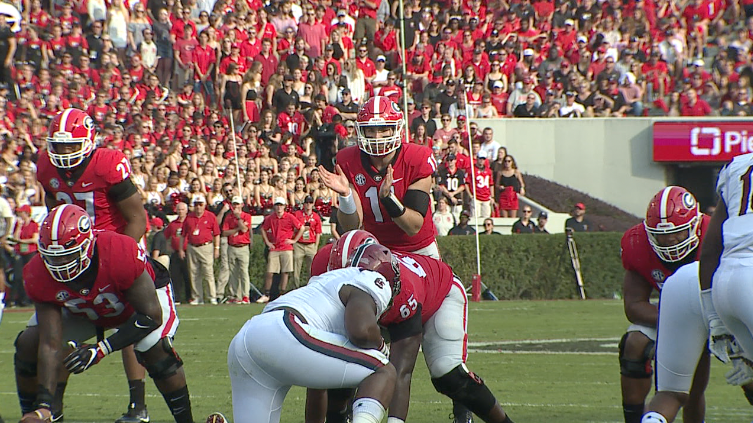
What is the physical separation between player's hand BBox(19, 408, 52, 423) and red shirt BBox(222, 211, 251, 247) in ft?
35.9

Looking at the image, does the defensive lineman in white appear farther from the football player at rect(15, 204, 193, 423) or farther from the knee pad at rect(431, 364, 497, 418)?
the football player at rect(15, 204, 193, 423)

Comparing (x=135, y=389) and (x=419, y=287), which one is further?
(x=135, y=389)

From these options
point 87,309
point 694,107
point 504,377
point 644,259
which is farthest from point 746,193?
point 694,107

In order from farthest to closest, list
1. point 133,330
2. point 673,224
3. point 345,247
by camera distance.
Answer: point 133,330, point 673,224, point 345,247

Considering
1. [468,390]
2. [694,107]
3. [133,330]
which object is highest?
[694,107]

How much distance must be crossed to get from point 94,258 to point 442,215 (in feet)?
40.2

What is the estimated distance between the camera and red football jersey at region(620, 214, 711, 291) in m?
5.80

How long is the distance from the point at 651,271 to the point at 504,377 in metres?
2.79

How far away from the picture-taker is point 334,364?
464 centimetres

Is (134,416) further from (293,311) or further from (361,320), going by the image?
(361,320)

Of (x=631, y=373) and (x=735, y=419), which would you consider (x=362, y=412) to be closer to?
(x=631, y=373)

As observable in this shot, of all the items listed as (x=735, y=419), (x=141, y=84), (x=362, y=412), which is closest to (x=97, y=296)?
(x=362, y=412)

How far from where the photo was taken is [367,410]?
180 inches

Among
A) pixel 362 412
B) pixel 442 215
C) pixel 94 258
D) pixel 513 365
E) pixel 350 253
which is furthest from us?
pixel 442 215
